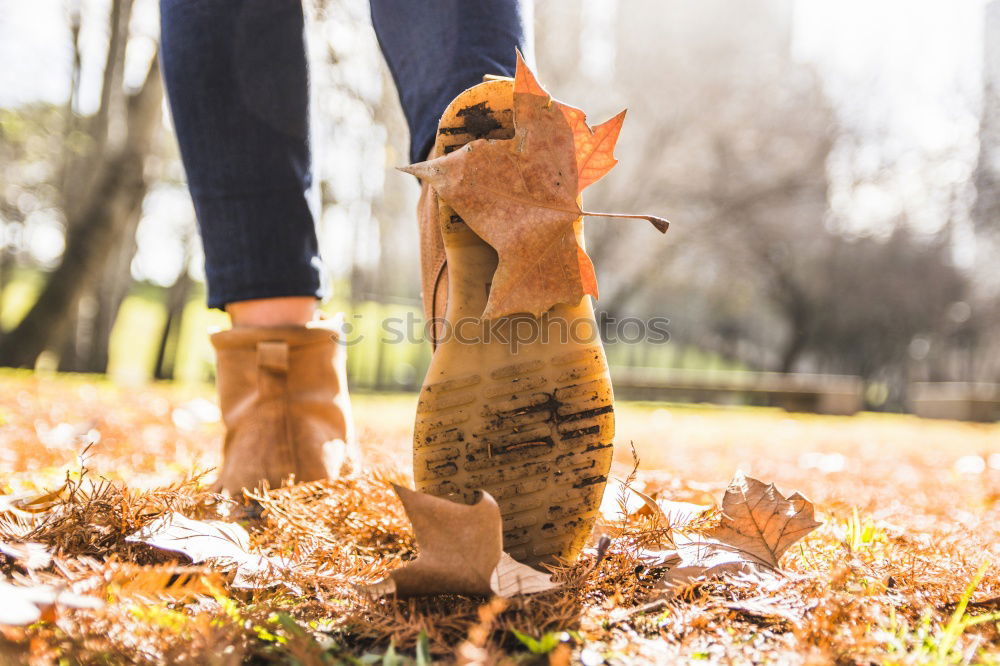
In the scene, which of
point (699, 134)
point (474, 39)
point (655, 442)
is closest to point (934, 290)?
point (699, 134)

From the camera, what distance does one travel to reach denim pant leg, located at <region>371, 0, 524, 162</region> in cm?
99

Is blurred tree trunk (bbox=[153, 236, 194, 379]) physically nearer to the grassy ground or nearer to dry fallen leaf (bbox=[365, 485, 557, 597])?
the grassy ground

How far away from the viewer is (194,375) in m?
15.2

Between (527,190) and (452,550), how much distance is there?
41cm

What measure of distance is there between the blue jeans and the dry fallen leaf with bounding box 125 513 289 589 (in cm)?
49

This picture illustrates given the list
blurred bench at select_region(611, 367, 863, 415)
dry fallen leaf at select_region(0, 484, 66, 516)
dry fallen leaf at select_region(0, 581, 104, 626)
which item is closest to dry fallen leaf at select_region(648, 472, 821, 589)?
dry fallen leaf at select_region(0, 581, 104, 626)

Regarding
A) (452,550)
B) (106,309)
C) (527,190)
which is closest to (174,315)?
(106,309)

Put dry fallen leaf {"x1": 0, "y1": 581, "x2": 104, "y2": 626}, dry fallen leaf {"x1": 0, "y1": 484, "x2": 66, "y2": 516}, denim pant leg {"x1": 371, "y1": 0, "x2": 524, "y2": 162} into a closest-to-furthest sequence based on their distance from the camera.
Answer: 1. dry fallen leaf {"x1": 0, "y1": 581, "x2": 104, "y2": 626}
2. dry fallen leaf {"x1": 0, "y1": 484, "x2": 66, "y2": 516}
3. denim pant leg {"x1": 371, "y1": 0, "x2": 524, "y2": 162}

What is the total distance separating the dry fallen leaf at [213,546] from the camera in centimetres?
72

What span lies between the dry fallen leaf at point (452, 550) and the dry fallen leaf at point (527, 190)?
0.24 m

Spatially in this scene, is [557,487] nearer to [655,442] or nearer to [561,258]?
[561,258]

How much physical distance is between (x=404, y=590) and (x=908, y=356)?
72.3 ft

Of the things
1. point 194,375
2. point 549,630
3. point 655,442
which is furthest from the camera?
point 194,375

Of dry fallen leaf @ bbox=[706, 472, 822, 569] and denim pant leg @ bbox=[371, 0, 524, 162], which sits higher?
denim pant leg @ bbox=[371, 0, 524, 162]
